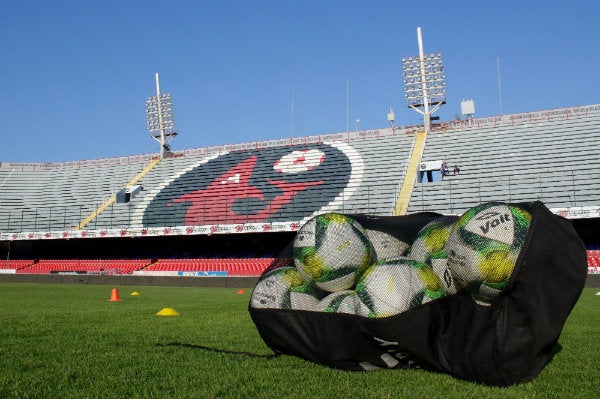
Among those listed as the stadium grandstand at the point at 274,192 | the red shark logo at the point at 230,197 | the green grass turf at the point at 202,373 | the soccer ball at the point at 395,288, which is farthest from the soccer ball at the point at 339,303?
the red shark logo at the point at 230,197

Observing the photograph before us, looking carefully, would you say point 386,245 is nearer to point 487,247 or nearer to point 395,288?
point 395,288

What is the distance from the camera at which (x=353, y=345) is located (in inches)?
156

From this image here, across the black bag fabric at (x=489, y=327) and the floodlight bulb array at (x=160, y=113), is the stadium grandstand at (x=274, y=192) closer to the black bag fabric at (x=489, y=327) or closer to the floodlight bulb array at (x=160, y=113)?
the floodlight bulb array at (x=160, y=113)

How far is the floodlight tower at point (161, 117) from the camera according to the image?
40.9 metres

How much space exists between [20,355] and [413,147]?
95.2 feet

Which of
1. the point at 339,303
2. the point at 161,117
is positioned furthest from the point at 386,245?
the point at 161,117

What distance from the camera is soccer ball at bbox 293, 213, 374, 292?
430 centimetres

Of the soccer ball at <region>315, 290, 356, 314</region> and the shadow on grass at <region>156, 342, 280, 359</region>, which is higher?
the soccer ball at <region>315, 290, 356, 314</region>

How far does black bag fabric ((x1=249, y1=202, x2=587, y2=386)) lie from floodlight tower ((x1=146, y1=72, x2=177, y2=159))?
38.0 m

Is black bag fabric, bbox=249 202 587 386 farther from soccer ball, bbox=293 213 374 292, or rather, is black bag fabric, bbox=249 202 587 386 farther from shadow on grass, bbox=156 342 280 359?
shadow on grass, bbox=156 342 280 359

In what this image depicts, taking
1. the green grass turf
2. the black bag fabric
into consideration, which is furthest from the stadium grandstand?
the black bag fabric

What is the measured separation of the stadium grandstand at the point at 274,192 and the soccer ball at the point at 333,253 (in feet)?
67.5

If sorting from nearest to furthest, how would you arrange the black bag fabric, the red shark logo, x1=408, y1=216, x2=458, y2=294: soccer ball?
the black bag fabric, x1=408, y1=216, x2=458, y2=294: soccer ball, the red shark logo

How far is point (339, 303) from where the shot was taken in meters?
4.20
